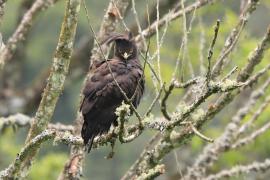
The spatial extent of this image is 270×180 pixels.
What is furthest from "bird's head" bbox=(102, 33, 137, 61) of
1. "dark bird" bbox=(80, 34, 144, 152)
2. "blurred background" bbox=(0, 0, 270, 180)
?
"blurred background" bbox=(0, 0, 270, 180)

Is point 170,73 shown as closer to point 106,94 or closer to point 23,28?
point 23,28

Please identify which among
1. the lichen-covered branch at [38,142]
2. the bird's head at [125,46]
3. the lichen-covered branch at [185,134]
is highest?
the bird's head at [125,46]

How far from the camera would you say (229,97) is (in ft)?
18.8

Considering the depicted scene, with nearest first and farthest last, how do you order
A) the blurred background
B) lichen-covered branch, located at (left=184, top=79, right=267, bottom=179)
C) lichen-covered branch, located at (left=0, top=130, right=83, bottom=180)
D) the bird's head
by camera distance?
lichen-covered branch, located at (left=0, top=130, right=83, bottom=180) < the bird's head < lichen-covered branch, located at (left=184, top=79, right=267, bottom=179) < the blurred background

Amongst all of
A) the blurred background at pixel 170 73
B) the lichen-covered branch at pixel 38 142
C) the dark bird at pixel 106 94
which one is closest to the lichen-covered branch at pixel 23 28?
the blurred background at pixel 170 73

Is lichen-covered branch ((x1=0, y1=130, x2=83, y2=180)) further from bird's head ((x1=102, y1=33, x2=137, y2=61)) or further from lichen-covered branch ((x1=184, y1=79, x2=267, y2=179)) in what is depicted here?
lichen-covered branch ((x1=184, y1=79, x2=267, y2=179))

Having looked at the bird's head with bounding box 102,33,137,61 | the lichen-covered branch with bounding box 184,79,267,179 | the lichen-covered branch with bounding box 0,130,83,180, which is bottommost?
the lichen-covered branch with bounding box 0,130,83,180

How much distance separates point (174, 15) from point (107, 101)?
55.9 inches

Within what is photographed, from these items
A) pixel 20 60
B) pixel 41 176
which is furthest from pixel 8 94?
pixel 41 176

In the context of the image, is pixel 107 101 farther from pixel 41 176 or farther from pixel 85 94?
pixel 41 176

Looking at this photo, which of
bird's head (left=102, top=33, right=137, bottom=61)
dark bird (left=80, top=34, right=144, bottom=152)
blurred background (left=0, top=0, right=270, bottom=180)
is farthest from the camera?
blurred background (left=0, top=0, right=270, bottom=180)

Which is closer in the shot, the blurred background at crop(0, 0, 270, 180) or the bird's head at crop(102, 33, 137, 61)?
the bird's head at crop(102, 33, 137, 61)

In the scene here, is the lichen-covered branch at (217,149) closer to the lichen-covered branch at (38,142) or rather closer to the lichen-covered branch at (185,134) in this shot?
the lichen-covered branch at (185,134)

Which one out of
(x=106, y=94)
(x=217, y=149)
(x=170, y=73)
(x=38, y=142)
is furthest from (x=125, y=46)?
(x=170, y=73)
